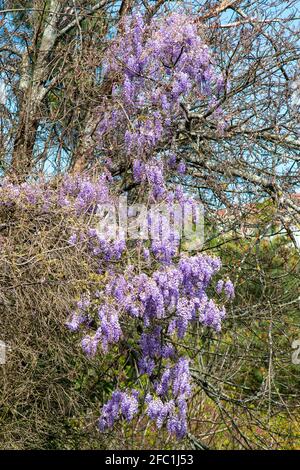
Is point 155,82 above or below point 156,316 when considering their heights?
above

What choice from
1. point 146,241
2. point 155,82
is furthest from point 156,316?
point 155,82

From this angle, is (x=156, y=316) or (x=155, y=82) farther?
(x=155, y=82)

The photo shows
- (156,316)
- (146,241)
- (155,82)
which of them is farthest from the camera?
(155,82)

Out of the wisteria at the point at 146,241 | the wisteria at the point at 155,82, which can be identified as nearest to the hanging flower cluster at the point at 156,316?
the wisteria at the point at 146,241

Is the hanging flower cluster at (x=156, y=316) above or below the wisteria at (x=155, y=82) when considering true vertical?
below

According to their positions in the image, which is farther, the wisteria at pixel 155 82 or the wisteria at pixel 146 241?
the wisteria at pixel 155 82

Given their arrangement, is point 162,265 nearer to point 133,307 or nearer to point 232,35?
point 133,307

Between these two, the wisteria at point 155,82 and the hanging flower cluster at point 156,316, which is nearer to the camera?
the hanging flower cluster at point 156,316

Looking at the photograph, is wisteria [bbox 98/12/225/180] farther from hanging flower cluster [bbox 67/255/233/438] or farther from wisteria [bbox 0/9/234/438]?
hanging flower cluster [bbox 67/255/233/438]

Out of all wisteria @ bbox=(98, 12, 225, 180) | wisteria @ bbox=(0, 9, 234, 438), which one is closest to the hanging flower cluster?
wisteria @ bbox=(0, 9, 234, 438)

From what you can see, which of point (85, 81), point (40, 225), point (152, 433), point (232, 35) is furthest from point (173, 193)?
point (152, 433)

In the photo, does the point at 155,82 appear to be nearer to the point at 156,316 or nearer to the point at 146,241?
the point at 146,241

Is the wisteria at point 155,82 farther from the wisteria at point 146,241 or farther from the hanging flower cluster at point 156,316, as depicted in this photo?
the hanging flower cluster at point 156,316

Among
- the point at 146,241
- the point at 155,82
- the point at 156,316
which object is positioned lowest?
the point at 156,316
